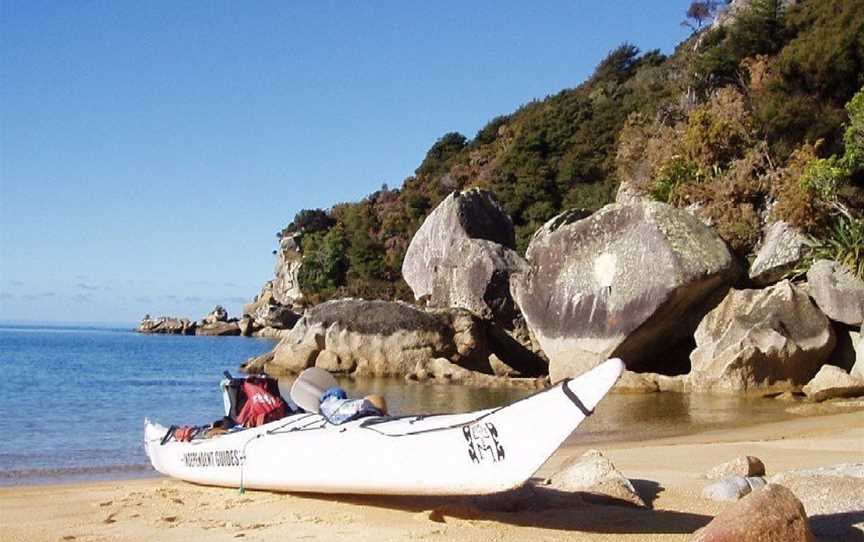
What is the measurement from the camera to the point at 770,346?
21.7m

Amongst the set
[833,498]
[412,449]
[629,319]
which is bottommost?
[833,498]

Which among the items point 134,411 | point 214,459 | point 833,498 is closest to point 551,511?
point 833,498

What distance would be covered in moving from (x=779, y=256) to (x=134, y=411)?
1639 cm

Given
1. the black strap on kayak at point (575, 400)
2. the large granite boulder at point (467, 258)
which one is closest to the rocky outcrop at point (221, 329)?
the large granite boulder at point (467, 258)

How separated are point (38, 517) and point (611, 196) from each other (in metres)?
41.1

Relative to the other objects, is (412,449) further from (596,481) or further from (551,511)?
(596,481)

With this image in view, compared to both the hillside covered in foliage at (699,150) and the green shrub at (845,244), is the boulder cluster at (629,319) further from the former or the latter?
the hillside covered in foliage at (699,150)

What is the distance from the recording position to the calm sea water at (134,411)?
44.9 feet

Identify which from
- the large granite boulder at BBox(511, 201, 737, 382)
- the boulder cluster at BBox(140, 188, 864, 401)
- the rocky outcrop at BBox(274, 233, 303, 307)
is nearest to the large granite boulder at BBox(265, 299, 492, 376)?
the boulder cluster at BBox(140, 188, 864, 401)

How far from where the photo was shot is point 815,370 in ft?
72.5

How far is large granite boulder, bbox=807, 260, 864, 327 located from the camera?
2198 cm

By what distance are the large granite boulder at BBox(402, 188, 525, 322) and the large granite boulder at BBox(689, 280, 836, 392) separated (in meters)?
11.3

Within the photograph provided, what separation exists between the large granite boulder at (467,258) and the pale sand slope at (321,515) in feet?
72.0

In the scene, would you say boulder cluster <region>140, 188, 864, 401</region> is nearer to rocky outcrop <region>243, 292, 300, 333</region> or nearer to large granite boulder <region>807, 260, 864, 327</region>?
large granite boulder <region>807, 260, 864, 327</region>
